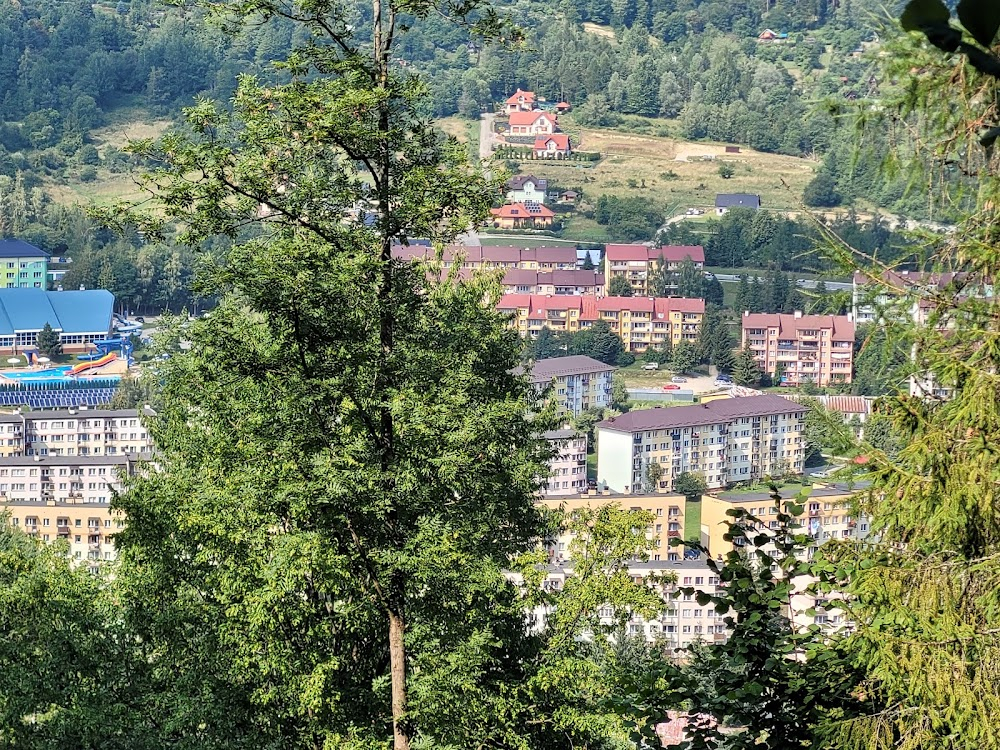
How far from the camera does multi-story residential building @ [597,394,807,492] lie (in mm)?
36375

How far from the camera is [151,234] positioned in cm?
423

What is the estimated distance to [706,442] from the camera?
37969mm

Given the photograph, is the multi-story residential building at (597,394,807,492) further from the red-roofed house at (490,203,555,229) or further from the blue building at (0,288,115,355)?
the red-roofed house at (490,203,555,229)

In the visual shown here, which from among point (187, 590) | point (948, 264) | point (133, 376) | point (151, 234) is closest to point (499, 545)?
point (187, 590)

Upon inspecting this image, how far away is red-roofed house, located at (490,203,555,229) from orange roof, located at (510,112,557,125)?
28.7 ft

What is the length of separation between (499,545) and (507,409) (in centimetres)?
95

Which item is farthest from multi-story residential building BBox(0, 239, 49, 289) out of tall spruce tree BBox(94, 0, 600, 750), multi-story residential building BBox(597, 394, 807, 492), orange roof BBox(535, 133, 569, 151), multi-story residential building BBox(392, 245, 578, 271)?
tall spruce tree BBox(94, 0, 600, 750)

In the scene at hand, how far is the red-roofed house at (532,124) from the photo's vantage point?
66188 millimetres

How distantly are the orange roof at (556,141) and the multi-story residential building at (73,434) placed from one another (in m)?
32.5

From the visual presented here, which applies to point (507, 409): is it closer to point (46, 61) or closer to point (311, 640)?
point (311, 640)

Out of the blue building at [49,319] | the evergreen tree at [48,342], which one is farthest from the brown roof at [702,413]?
the evergreen tree at [48,342]

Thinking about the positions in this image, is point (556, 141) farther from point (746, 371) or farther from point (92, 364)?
point (92, 364)

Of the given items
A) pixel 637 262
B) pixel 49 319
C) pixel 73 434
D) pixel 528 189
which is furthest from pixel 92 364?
pixel 528 189

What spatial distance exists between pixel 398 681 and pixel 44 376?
4206cm
